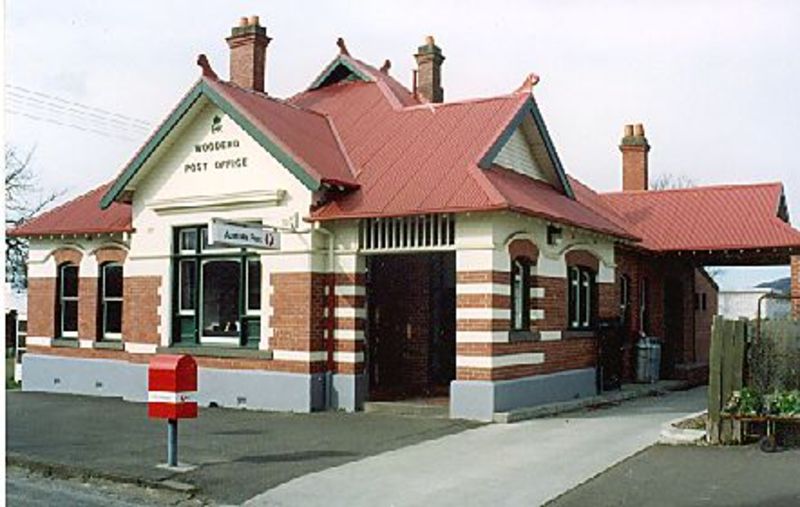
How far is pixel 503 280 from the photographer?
51.5ft

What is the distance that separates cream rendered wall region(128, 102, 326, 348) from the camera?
16.8m

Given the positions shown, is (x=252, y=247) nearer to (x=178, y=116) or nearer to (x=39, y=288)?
(x=178, y=116)

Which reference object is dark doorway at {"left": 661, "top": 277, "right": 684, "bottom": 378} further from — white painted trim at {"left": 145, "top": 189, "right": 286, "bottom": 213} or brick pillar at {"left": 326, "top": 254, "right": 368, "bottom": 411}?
white painted trim at {"left": 145, "top": 189, "right": 286, "bottom": 213}

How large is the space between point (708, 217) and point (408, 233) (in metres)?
11.1

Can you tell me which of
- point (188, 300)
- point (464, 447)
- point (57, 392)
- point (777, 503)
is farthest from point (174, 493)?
point (57, 392)

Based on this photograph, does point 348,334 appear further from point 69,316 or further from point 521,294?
point 69,316

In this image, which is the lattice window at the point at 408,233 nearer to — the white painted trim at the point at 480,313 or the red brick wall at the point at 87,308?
the white painted trim at the point at 480,313

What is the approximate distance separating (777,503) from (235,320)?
11.1m

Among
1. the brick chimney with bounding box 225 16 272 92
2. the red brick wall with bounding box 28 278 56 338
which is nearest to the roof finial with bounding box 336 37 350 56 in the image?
the brick chimney with bounding box 225 16 272 92

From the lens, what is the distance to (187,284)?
18.5m

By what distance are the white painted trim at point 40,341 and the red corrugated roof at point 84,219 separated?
230cm

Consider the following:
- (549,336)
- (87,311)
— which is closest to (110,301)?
(87,311)

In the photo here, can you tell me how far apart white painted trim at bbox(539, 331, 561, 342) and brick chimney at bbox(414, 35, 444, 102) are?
26.3ft

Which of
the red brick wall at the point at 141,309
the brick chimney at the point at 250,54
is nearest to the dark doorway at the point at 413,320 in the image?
the red brick wall at the point at 141,309
